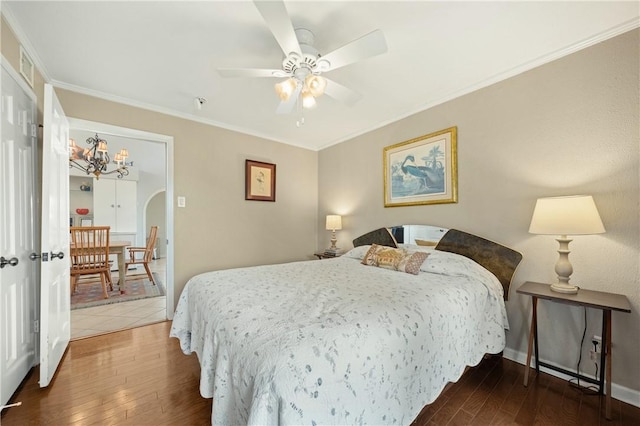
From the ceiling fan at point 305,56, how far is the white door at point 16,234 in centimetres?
138

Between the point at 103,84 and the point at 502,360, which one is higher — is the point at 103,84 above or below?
above

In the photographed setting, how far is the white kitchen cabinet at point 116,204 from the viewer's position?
6016 millimetres

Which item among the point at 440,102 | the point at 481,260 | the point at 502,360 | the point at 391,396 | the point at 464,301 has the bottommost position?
the point at 502,360

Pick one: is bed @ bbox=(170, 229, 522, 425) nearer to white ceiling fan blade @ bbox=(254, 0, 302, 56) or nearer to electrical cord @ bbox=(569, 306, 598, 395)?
electrical cord @ bbox=(569, 306, 598, 395)

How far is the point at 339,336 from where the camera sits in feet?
3.44

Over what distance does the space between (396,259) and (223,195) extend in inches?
93.3

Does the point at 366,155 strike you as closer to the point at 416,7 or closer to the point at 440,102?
the point at 440,102

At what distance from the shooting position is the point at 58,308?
202cm

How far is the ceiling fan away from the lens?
1353 millimetres

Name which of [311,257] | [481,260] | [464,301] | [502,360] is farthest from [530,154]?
[311,257]

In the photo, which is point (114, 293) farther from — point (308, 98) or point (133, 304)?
point (308, 98)

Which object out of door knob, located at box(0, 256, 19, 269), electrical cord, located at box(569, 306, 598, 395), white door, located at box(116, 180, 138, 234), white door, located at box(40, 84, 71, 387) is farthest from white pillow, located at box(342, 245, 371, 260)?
white door, located at box(116, 180, 138, 234)

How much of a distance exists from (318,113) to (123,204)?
233 inches

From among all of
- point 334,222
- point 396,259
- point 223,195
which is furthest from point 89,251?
point 396,259
